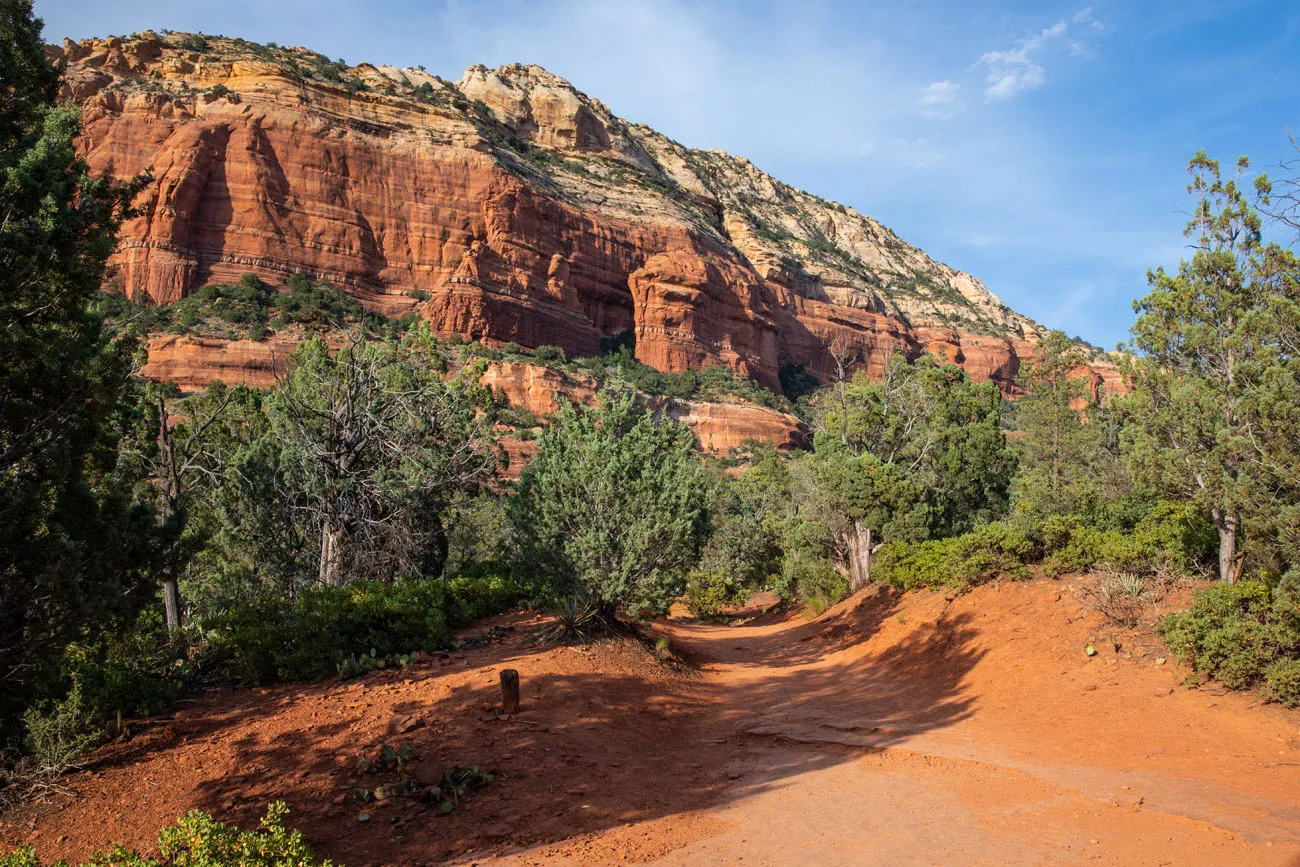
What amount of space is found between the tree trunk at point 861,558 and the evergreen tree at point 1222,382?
32.4 feet

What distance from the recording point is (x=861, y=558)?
22.8 meters

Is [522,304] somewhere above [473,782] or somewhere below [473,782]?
above

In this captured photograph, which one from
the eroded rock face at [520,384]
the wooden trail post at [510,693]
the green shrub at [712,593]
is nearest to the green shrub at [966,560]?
the wooden trail post at [510,693]

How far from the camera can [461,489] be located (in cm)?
2006

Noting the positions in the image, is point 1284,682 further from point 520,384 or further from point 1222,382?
point 520,384

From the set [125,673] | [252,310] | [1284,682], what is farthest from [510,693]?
[252,310]

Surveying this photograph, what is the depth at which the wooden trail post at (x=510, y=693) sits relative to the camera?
8836 millimetres

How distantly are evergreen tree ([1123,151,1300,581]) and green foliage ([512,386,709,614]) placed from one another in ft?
24.8

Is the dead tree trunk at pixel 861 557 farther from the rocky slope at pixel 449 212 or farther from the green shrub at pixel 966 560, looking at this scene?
the rocky slope at pixel 449 212

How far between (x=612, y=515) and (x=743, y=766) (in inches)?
198

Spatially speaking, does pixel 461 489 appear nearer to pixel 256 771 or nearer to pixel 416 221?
pixel 256 771

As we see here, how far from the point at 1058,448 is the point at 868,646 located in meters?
22.0

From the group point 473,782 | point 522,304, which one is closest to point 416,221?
point 522,304

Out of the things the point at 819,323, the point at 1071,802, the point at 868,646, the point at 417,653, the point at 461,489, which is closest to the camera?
the point at 1071,802
